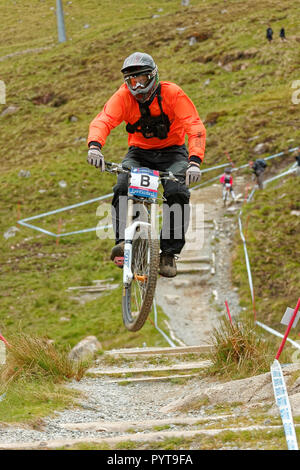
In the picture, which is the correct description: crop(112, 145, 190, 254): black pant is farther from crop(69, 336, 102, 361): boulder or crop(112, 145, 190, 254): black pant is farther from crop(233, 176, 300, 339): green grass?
crop(233, 176, 300, 339): green grass

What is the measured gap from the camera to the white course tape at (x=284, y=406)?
4.44m

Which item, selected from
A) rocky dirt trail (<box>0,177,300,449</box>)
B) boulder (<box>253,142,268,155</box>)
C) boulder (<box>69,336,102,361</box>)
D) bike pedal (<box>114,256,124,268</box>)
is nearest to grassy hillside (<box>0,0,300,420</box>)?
boulder (<box>253,142,268,155</box>)

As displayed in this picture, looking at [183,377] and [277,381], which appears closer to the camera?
[277,381]

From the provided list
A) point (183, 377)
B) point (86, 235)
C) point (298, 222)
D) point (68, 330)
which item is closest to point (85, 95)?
point (86, 235)

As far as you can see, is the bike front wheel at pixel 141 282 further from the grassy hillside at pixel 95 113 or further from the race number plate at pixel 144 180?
the grassy hillside at pixel 95 113

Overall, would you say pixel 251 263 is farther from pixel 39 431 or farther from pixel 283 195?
pixel 39 431

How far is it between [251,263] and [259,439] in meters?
15.0

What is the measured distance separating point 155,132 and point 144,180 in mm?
765

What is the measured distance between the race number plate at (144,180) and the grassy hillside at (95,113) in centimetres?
319

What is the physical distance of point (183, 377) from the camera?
908 centimetres

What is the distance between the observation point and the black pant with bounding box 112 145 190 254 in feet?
25.2

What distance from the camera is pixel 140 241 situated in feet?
25.0

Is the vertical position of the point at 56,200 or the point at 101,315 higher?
the point at 56,200

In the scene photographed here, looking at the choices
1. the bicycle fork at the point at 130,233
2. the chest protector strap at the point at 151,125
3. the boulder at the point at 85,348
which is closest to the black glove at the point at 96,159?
the bicycle fork at the point at 130,233
